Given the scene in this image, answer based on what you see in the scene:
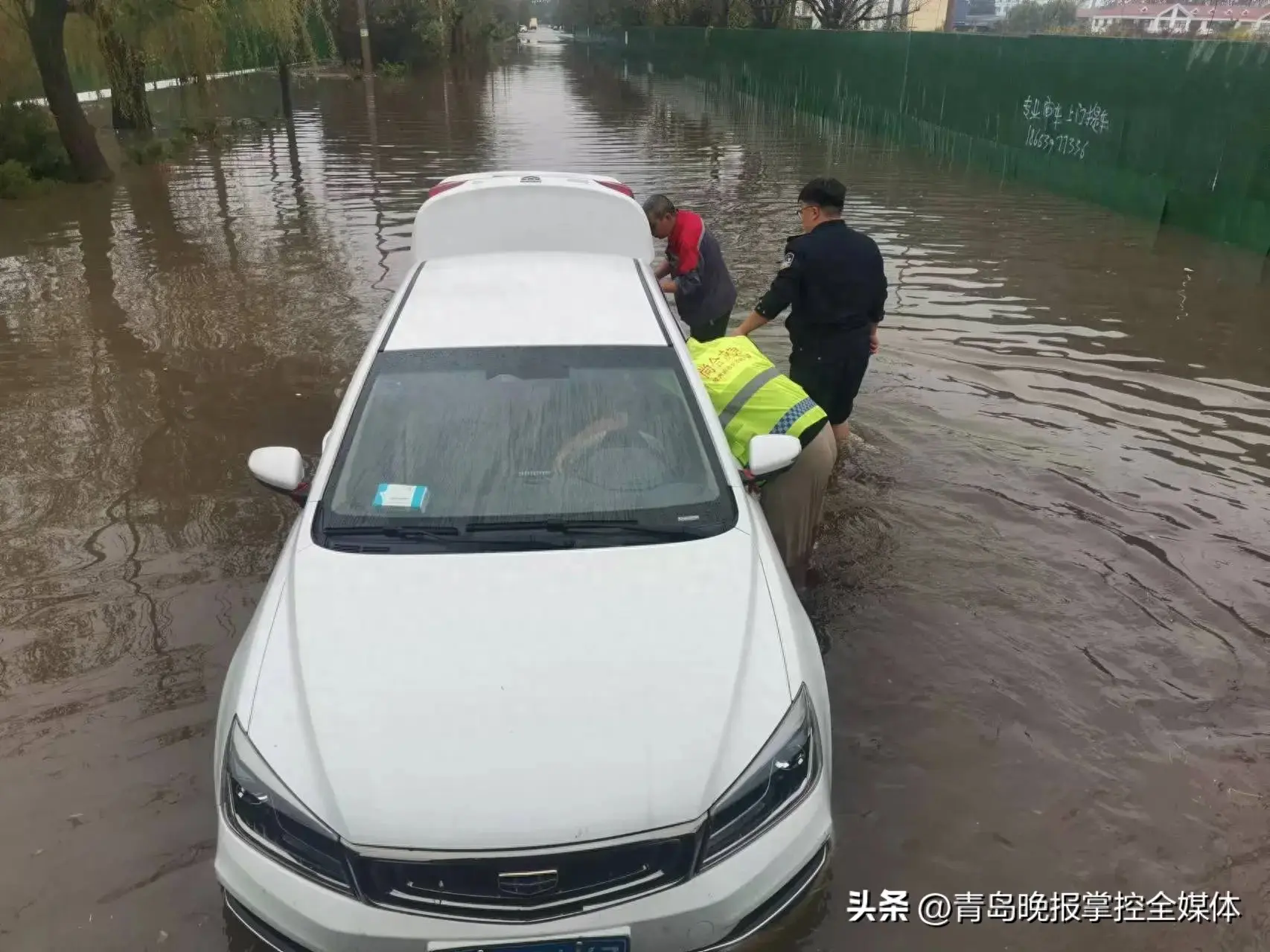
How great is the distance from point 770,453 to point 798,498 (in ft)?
3.38

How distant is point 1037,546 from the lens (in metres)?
5.15

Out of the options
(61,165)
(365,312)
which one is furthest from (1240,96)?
(61,165)

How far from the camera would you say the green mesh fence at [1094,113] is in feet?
38.1

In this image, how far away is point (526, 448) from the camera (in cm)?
338

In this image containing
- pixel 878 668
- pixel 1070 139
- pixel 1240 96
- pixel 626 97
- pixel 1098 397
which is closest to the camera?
pixel 878 668

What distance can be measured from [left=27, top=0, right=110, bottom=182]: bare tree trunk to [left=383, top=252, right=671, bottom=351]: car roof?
557 inches

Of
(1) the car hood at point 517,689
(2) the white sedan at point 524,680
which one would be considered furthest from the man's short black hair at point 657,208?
(1) the car hood at point 517,689

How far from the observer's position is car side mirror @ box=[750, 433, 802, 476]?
352 cm

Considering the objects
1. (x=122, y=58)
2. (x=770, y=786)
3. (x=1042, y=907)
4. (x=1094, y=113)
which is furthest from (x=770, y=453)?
(x=122, y=58)

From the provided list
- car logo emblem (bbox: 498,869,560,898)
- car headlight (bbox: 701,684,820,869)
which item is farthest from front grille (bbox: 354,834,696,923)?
car headlight (bbox: 701,684,820,869)

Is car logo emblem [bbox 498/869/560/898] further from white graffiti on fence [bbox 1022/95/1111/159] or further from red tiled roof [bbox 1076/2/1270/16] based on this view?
red tiled roof [bbox 1076/2/1270/16]

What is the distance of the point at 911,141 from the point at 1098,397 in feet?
50.9

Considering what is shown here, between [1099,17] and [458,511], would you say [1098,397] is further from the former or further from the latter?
[1099,17]

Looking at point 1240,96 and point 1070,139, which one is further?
point 1070,139
